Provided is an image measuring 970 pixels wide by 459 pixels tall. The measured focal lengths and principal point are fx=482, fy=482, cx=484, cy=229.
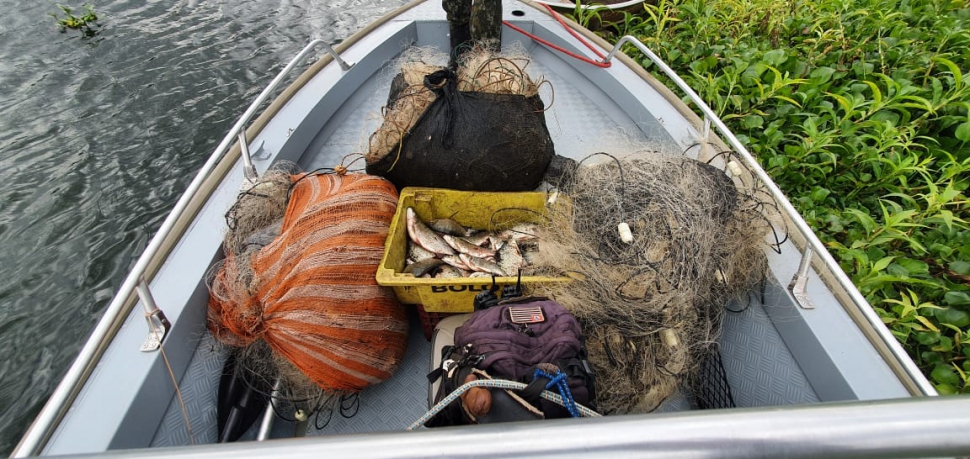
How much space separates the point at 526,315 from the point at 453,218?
106 cm

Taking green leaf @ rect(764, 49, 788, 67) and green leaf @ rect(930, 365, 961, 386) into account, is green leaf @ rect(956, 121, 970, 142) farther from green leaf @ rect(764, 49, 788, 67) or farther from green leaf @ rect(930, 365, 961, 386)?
green leaf @ rect(930, 365, 961, 386)

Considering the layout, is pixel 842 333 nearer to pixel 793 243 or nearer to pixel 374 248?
pixel 793 243

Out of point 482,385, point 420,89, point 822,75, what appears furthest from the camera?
point 822,75

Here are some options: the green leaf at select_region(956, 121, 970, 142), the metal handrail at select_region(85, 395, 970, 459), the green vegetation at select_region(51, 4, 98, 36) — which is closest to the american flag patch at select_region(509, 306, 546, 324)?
the metal handrail at select_region(85, 395, 970, 459)

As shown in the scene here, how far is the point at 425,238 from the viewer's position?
2.48 metres

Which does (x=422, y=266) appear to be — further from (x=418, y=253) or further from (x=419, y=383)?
(x=419, y=383)

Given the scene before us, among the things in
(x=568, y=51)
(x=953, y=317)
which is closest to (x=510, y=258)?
(x=953, y=317)

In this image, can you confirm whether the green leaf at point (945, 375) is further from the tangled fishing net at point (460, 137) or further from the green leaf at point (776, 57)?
the green leaf at point (776, 57)

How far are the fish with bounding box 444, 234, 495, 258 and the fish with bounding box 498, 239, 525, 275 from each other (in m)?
0.06

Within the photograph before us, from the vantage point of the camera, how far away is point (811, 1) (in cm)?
511

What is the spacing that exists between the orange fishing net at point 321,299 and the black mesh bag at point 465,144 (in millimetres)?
445

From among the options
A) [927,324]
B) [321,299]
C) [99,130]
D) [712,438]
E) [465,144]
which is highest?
[712,438]

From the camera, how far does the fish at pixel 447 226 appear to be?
2.62 m

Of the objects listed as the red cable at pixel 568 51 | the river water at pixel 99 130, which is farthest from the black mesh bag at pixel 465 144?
the river water at pixel 99 130
